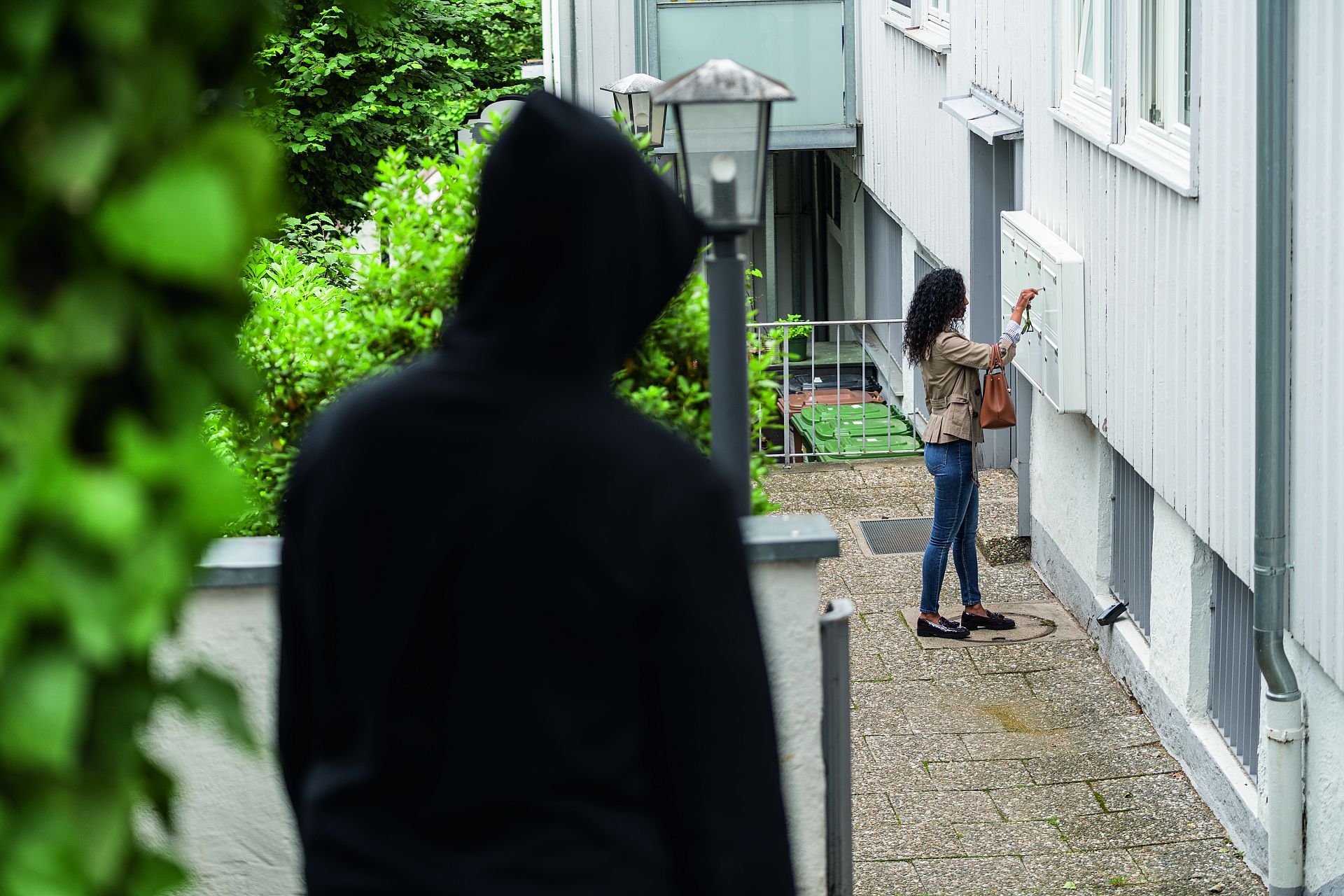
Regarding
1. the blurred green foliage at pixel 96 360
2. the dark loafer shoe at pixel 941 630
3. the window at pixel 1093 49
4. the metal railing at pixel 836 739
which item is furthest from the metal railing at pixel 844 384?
the blurred green foliage at pixel 96 360

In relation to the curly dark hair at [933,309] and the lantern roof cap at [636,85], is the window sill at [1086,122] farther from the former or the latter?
the lantern roof cap at [636,85]

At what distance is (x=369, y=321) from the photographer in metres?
4.79

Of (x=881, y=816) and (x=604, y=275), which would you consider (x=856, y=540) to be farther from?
(x=604, y=275)

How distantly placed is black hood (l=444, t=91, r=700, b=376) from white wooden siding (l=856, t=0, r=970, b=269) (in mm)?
11258

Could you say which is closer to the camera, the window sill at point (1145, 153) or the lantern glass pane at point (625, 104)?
the window sill at point (1145, 153)

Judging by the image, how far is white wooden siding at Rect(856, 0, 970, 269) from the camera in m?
13.2

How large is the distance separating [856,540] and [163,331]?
1011cm

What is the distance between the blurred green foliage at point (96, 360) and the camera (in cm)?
128

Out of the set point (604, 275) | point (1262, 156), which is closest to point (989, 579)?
point (1262, 156)

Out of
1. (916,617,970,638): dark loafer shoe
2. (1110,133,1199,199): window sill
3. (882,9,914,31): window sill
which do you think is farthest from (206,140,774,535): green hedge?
(882,9,914,31): window sill

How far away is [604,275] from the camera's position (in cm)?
172

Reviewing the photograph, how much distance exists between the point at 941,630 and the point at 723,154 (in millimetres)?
5219

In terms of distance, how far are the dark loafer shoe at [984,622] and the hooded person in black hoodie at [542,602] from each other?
25.1 ft

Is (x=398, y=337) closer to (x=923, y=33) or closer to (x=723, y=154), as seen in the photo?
(x=723, y=154)
